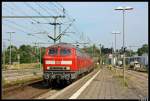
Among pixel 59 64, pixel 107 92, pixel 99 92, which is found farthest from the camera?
pixel 59 64

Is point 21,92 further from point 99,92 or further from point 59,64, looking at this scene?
point 59,64

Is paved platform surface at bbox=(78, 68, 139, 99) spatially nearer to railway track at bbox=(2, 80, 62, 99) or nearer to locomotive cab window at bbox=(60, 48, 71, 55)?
railway track at bbox=(2, 80, 62, 99)

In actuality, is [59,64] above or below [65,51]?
below

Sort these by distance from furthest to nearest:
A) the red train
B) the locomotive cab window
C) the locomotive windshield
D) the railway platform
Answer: the locomotive cab window → the locomotive windshield → the red train → the railway platform

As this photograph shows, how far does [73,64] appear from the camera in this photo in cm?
2922

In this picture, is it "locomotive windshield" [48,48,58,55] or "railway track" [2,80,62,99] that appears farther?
"locomotive windshield" [48,48,58,55]

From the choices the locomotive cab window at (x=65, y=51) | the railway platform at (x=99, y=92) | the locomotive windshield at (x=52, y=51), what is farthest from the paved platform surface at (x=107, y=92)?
the locomotive windshield at (x=52, y=51)

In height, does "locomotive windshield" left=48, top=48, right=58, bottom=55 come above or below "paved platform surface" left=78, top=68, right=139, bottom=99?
above

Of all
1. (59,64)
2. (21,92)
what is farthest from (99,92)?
(59,64)

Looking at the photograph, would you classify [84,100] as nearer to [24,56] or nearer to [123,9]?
[123,9]

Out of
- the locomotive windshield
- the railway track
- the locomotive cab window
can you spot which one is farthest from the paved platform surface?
the locomotive windshield

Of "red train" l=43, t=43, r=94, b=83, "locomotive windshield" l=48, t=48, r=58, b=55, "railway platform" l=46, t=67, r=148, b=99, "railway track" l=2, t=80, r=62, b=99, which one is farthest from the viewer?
"locomotive windshield" l=48, t=48, r=58, b=55

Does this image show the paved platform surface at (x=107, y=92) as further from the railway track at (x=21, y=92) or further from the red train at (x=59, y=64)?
the railway track at (x=21, y=92)

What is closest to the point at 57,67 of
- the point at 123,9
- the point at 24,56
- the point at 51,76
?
the point at 51,76
